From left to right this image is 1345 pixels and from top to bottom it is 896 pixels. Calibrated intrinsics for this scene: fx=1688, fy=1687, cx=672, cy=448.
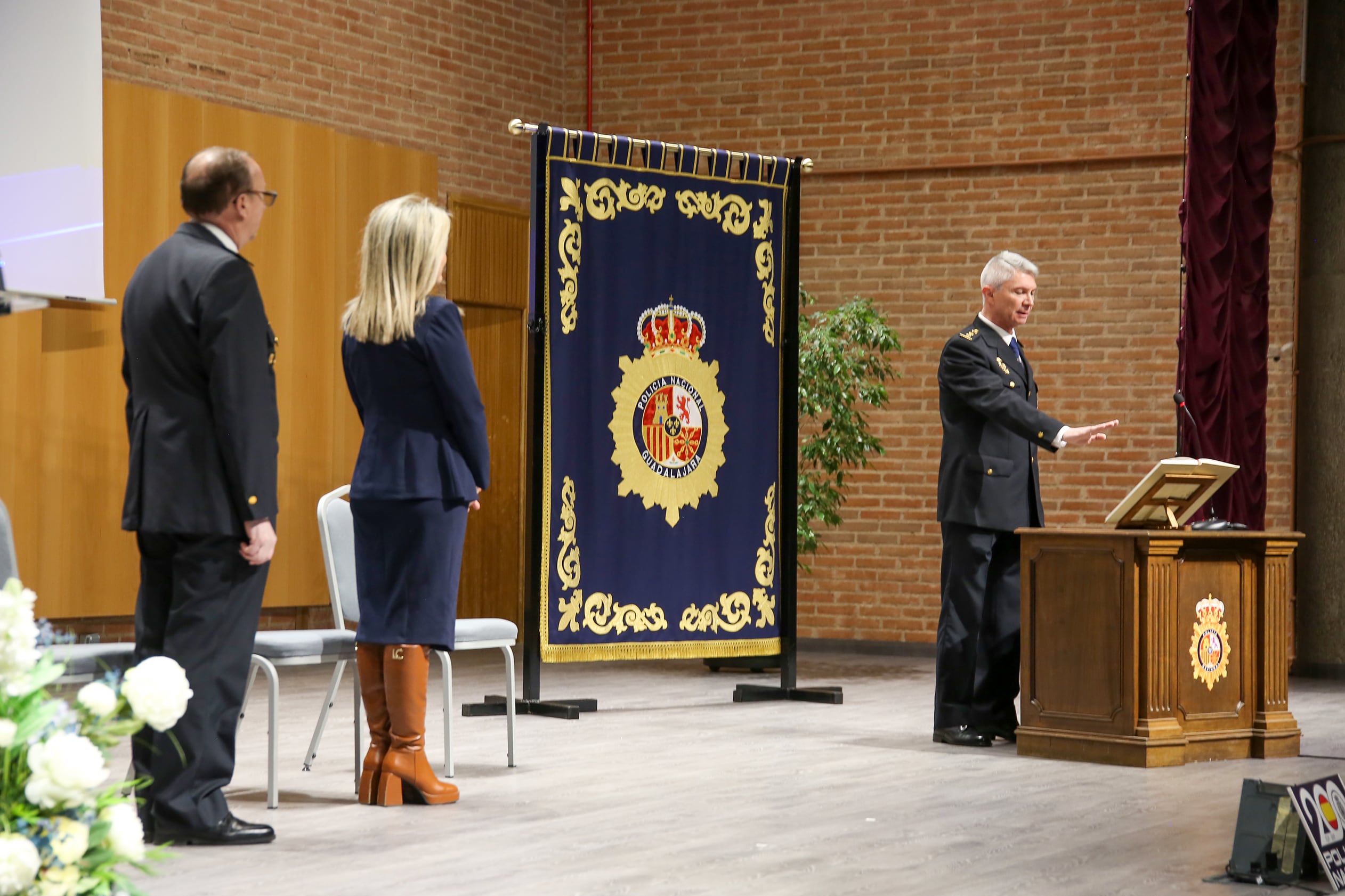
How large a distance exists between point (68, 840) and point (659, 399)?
5108mm

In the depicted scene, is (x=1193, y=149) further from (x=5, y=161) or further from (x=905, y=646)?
(x=5, y=161)

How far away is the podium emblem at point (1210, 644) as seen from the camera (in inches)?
200


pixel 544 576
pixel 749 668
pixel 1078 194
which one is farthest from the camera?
pixel 1078 194

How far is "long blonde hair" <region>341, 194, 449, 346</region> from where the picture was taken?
3982 millimetres

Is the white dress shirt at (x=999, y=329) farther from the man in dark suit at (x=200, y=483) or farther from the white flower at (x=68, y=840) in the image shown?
the white flower at (x=68, y=840)

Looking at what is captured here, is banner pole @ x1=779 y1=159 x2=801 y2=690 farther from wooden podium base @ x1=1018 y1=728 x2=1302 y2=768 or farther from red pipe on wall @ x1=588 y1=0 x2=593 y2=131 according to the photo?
red pipe on wall @ x1=588 y1=0 x2=593 y2=131

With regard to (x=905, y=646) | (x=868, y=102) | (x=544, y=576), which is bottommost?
(x=905, y=646)

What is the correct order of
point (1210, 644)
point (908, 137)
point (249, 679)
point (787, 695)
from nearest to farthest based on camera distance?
point (249, 679)
point (1210, 644)
point (787, 695)
point (908, 137)

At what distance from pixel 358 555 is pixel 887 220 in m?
5.65

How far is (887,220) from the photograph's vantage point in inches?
362

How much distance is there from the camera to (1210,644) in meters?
5.12

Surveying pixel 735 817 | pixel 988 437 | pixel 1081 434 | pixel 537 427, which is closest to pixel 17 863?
pixel 735 817

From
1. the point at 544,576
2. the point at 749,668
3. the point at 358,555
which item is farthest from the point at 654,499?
the point at 358,555

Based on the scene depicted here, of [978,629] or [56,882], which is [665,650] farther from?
[56,882]
